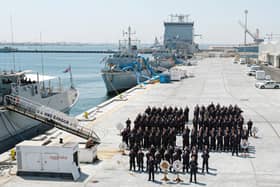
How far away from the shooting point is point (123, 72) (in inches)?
2190

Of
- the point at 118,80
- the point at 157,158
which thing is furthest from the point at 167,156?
the point at 118,80

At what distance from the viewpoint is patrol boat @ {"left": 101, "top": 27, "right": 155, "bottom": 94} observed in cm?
5450

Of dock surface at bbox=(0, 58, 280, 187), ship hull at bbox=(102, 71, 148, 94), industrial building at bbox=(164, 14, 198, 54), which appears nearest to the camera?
dock surface at bbox=(0, 58, 280, 187)

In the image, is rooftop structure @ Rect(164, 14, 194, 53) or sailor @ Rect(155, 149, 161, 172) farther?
rooftop structure @ Rect(164, 14, 194, 53)

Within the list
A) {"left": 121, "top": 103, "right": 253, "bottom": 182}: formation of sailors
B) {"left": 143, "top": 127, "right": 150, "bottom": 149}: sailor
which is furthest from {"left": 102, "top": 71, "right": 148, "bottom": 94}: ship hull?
{"left": 143, "top": 127, "right": 150, "bottom": 149}: sailor

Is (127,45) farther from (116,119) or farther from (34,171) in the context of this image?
(34,171)

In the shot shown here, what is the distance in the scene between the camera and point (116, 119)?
25.1 m

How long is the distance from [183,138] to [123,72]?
1529 inches

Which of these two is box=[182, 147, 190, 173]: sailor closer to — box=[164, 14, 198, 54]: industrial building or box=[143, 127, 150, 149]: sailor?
box=[143, 127, 150, 149]: sailor

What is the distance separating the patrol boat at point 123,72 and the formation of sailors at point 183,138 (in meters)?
31.8

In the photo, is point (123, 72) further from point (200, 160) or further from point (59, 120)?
point (200, 160)

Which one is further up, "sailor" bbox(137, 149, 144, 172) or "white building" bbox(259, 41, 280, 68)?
"white building" bbox(259, 41, 280, 68)

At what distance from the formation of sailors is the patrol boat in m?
31.8

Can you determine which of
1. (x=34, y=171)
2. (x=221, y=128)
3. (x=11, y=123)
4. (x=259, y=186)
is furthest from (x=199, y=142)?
(x=11, y=123)
